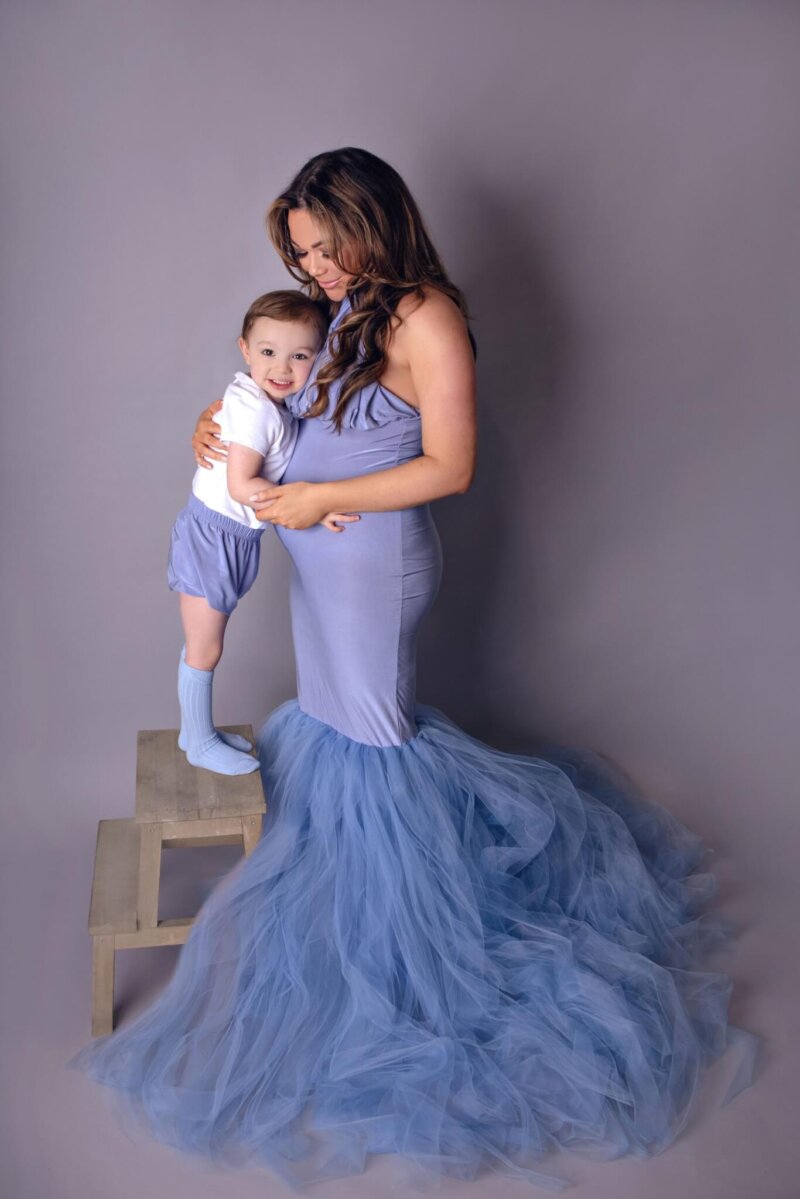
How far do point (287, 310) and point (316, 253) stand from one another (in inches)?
5.2

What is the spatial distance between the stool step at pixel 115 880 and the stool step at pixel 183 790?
0.23m

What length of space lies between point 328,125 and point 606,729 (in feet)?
6.55

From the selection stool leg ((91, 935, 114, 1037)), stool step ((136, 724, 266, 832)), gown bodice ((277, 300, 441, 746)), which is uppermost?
gown bodice ((277, 300, 441, 746))

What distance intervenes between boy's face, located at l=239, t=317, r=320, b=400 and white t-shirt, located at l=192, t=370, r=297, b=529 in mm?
34

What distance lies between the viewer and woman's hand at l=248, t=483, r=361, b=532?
8.06 ft

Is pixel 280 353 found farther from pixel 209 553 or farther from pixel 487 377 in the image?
pixel 487 377

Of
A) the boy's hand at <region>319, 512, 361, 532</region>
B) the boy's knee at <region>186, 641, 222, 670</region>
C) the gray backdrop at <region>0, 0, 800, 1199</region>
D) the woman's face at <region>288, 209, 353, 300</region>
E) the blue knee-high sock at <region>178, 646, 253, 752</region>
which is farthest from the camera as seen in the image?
the gray backdrop at <region>0, 0, 800, 1199</region>

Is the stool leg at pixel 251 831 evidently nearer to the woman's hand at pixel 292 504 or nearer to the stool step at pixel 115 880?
the stool step at pixel 115 880

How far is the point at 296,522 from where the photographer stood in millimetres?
2471

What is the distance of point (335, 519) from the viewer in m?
2.52

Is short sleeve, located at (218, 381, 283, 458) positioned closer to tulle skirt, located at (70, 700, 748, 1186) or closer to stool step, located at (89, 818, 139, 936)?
tulle skirt, located at (70, 700, 748, 1186)

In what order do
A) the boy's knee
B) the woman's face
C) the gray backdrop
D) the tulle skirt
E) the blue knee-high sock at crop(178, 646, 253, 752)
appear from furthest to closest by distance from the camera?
the gray backdrop, the blue knee-high sock at crop(178, 646, 253, 752), the boy's knee, the woman's face, the tulle skirt

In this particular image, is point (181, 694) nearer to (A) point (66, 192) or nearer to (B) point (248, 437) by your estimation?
(B) point (248, 437)

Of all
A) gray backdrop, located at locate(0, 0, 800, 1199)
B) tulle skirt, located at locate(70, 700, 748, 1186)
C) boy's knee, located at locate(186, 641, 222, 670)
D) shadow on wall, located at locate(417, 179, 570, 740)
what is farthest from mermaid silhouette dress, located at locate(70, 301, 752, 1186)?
shadow on wall, located at locate(417, 179, 570, 740)
